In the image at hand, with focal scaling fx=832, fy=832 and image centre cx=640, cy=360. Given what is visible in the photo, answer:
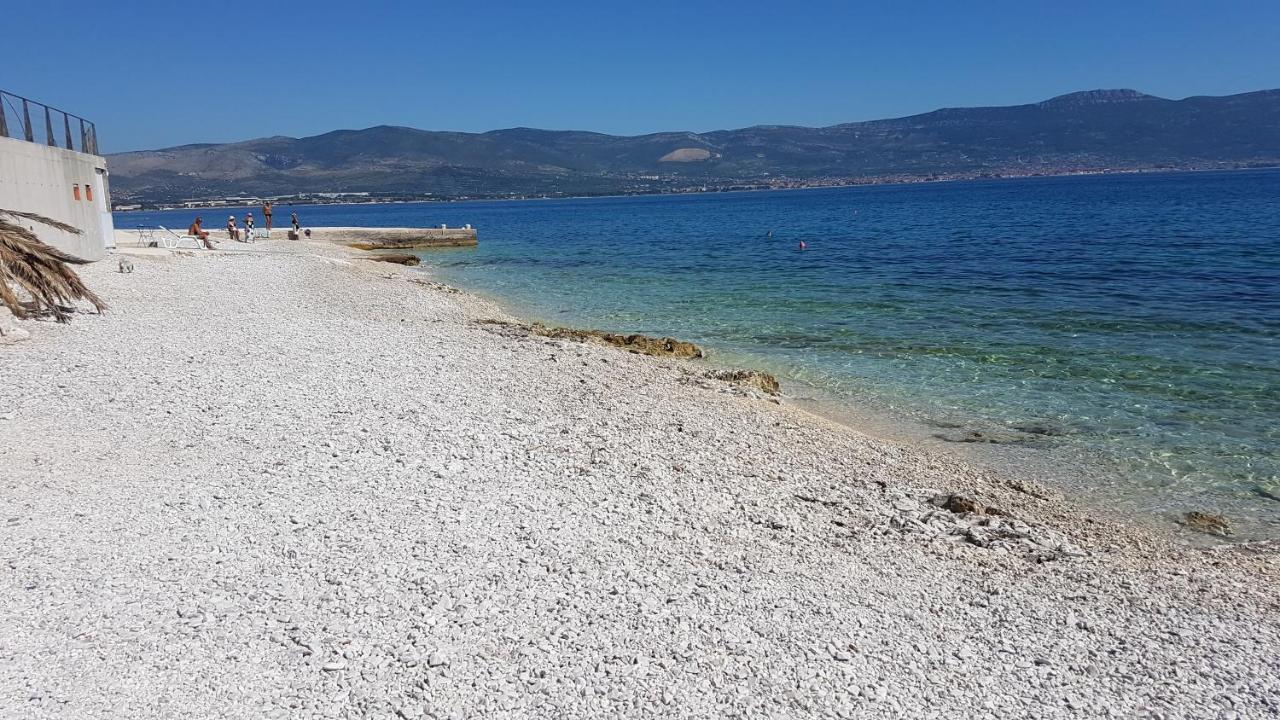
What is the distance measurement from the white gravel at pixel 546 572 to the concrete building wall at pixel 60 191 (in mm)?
10429

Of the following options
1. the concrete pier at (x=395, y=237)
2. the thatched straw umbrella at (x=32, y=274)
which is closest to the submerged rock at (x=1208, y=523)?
the thatched straw umbrella at (x=32, y=274)

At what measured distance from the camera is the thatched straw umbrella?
12.2 m

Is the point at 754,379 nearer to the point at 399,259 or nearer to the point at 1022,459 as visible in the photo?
the point at 1022,459

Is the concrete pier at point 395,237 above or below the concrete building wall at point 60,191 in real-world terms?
below

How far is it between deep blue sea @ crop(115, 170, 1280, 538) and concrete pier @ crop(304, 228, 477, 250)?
7493 mm

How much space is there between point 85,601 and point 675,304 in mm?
18729

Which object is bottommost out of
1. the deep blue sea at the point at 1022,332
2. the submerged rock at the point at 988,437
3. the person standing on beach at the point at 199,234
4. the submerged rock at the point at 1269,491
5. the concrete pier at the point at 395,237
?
the submerged rock at the point at 1269,491

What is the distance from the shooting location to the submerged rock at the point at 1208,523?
24.7ft

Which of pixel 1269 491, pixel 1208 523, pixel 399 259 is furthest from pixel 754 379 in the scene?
pixel 399 259

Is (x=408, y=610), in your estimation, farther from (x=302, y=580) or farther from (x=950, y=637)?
(x=950, y=637)

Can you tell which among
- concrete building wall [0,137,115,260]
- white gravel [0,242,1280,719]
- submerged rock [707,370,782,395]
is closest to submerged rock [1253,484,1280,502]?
white gravel [0,242,1280,719]

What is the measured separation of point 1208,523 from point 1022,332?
32.6ft

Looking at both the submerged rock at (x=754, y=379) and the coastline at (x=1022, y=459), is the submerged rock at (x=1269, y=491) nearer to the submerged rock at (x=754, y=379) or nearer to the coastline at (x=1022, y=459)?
the coastline at (x=1022, y=459)

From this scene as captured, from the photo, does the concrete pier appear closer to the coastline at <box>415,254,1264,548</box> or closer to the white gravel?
the coastline at <box>415,254,1264,548</box>
